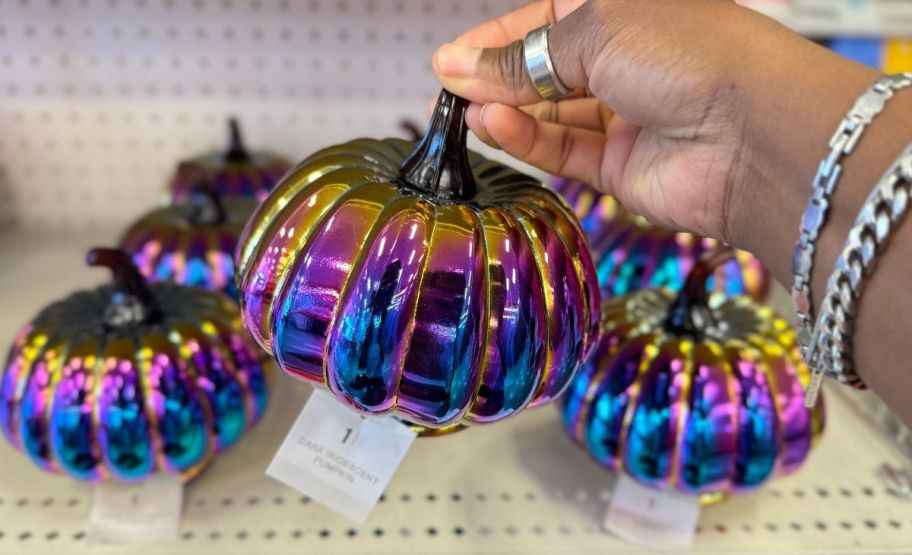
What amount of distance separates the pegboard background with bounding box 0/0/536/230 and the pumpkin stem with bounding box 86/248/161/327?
0.57m

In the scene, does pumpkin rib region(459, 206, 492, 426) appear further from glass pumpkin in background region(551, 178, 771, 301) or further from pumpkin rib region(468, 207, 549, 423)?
glass pumpkin in background region(551, 178, 771, 301)

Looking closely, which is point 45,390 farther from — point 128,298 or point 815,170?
point 815,170

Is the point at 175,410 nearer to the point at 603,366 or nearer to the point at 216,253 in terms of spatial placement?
the point at 216,253

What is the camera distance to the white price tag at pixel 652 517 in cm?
73

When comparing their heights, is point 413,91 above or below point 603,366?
above

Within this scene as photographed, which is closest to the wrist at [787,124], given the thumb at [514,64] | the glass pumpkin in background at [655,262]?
the thumb at [514,64]

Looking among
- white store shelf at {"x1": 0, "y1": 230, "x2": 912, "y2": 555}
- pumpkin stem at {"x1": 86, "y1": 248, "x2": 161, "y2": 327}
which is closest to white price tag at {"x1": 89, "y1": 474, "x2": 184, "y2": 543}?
white store shelf at {"x1": 0, "y1": 230, "x2": 912, "y2": 555}

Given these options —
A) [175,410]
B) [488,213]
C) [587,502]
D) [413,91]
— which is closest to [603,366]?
[587,502]

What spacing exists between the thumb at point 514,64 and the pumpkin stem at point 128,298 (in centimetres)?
36

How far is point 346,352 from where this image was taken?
48cm

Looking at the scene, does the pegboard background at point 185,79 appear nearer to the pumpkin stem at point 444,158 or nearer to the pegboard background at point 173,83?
the pegboard background at point 173,83

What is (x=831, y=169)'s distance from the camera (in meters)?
0.43

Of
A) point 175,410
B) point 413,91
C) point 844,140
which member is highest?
point 844,140

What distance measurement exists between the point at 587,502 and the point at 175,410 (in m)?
0.43
